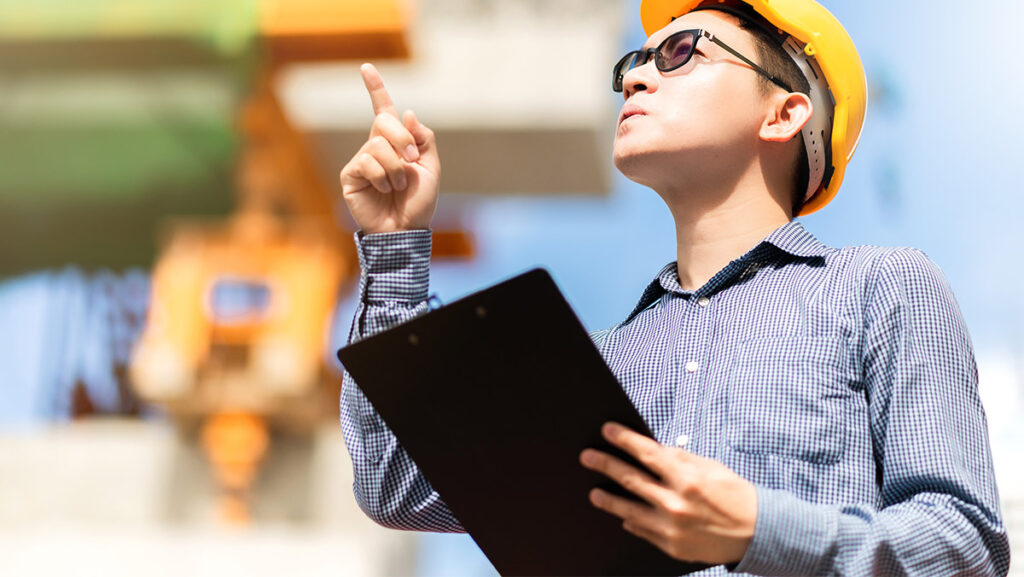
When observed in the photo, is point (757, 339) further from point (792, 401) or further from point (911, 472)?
point (911, 472)

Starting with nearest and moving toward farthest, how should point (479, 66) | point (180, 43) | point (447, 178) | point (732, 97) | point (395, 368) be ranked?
point (395, 368) < point (732, 97) < point (180, 43) < point (479, 66) < point (447, 178)

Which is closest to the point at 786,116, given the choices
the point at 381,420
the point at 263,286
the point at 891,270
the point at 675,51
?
the point at 675,51

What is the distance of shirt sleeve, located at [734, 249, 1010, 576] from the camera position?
43.9 inches

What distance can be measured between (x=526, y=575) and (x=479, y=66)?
24.6ft

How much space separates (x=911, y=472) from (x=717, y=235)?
0.49 metres

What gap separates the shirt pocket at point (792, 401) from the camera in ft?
4.21

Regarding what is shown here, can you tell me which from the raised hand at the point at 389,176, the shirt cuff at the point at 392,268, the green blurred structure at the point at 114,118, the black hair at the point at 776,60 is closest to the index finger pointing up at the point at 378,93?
the raised hand at the point at 389,176

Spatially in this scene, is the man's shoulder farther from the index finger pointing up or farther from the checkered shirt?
the index finger pointing up

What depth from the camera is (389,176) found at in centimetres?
148

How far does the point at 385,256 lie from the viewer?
1468 millimetres

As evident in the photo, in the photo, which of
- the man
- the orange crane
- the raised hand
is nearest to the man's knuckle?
the man

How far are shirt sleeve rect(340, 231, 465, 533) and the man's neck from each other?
1.26ft

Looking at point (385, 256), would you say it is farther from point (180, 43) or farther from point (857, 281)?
point (180, 43)

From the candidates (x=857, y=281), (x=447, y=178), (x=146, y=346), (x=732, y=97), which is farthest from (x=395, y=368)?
(x=447, y=178)
